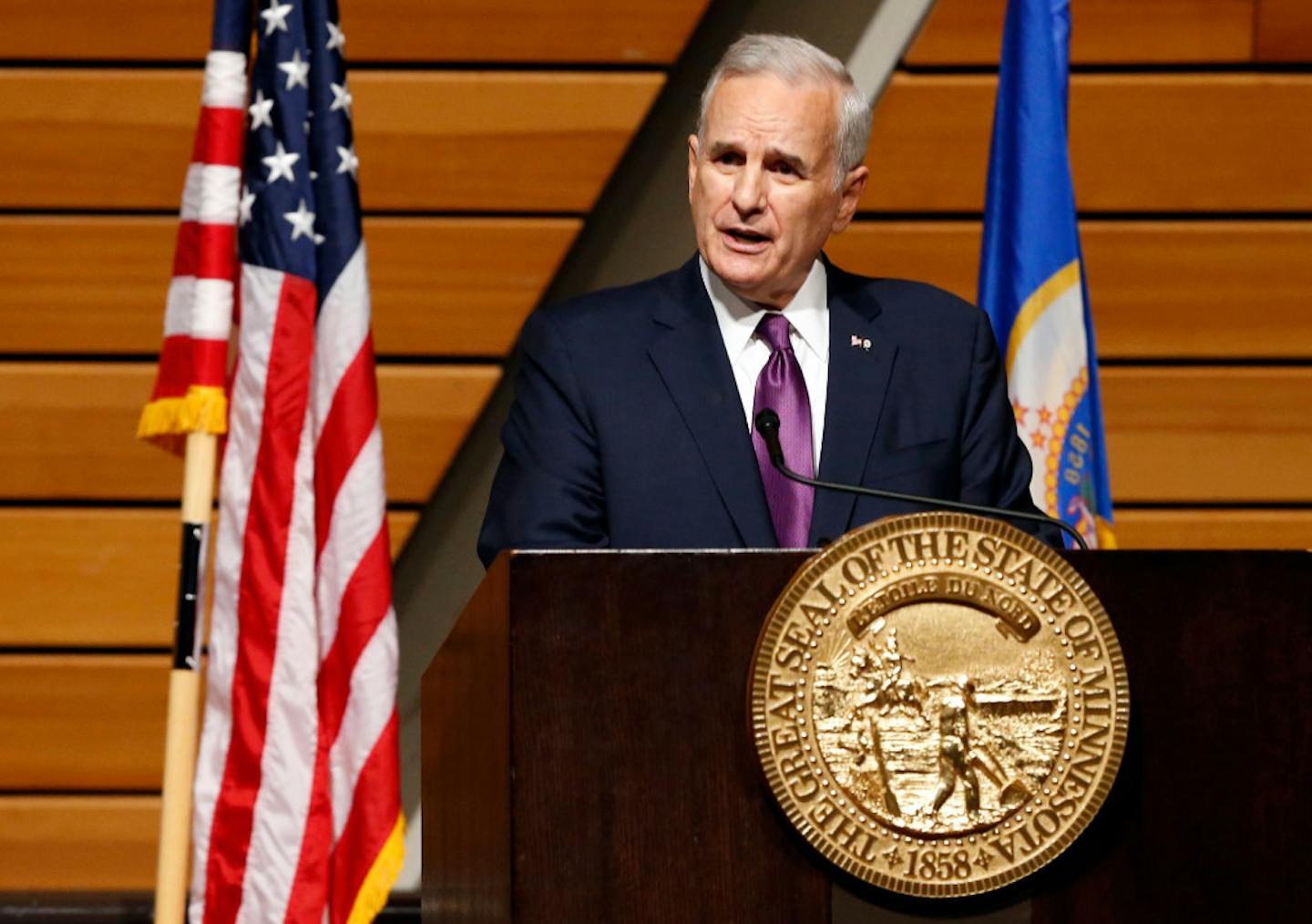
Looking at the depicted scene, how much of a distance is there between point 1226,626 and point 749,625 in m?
0.43

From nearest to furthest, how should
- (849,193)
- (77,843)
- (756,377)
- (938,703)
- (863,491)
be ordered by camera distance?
(938,703)
(863,491)
(756,377)
(849,193)
(77,843)

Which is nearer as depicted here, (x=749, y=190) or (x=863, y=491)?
(x=863, y=491)

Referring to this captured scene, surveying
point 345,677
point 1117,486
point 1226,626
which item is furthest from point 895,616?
point 1117,486

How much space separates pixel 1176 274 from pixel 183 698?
2.46 metres

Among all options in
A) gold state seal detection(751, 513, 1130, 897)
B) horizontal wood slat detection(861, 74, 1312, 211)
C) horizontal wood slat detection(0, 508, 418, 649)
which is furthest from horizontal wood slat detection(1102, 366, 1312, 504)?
gold state seal detection(751, 513, 1130, 897)

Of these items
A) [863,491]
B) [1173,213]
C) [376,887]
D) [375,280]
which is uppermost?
[1173,213]

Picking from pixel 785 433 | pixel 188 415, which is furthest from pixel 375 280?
pixel 785 433

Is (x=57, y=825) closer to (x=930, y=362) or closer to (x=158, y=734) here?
(x=158, y=734)

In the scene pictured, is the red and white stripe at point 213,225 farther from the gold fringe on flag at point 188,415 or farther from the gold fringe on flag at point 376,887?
the gold fringe on flag at point 376,887

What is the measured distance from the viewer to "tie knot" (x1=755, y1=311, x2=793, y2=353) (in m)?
2.09

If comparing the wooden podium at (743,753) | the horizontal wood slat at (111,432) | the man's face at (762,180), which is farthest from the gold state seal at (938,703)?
the horizontal wood slat at (111,432)

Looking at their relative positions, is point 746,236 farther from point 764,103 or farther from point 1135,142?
point 1135,142

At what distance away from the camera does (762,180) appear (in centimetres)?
216

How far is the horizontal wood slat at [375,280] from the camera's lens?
382 centimetres
